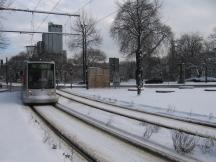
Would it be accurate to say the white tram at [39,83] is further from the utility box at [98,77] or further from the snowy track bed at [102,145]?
the utility box at [98,77]

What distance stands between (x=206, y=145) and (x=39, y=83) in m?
18.1

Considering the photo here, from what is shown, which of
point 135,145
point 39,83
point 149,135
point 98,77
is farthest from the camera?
point 98,77

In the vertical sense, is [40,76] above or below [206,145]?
above

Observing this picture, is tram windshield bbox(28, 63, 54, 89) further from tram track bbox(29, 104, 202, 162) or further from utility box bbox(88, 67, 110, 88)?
utility box bbox(88, 67, 110, 88)

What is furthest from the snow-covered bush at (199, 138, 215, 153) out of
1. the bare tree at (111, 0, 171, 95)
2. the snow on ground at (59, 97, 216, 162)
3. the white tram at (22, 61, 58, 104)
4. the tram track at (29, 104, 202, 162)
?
the bare tree at (111, 0, 171, 95)

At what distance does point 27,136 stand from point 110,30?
52.8m

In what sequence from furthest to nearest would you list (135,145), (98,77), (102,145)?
(98,77)
(102,145)
(135,145)

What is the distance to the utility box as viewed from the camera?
5347cm

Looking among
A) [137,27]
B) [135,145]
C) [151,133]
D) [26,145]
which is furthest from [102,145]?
[137,27]

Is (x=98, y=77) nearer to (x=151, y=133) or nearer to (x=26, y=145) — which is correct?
(x=151, y=133)

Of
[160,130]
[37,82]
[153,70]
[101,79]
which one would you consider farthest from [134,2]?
[153,70]

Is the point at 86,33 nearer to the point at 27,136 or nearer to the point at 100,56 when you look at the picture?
the point at 100,56

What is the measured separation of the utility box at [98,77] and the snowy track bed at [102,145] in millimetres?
36904

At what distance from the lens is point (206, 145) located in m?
10.8
